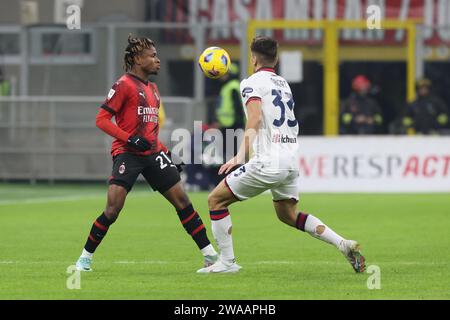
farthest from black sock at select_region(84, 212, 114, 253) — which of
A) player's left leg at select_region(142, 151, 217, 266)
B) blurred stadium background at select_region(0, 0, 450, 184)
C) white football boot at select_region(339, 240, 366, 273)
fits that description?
blurred stadium background at select_region(0, 0, 450, 184)

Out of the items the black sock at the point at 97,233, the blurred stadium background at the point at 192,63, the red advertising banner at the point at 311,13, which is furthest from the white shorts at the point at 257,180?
the red advertising banner at the point at 311,13

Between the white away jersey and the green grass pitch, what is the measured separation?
1.03 meters

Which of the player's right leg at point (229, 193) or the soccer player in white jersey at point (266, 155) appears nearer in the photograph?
the soccer player in white jersey at point (266, 155)

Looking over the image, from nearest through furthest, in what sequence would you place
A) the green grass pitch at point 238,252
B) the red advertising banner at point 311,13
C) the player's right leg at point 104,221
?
the green grass pitch at point 238,252 → the player's right leg at point 104,221 → the red advertising banner at point 311,13

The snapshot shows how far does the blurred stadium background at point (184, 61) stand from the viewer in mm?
26906

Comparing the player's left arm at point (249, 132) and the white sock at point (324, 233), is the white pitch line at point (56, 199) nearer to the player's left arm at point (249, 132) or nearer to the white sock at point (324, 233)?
the white sock at point (324, 233)

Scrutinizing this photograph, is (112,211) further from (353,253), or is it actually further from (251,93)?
(353,253)

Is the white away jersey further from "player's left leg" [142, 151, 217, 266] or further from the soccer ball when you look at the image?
"player's left leg" [142, 151, 217, 266]

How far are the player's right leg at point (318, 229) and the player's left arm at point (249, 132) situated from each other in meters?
0.73

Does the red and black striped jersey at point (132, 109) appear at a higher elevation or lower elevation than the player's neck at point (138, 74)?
lower

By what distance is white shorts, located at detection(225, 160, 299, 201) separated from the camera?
11.1 meters

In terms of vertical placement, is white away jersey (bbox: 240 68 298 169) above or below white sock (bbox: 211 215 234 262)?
above

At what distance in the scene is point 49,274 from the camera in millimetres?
11383

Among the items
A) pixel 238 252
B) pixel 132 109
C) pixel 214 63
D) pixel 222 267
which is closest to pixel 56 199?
pixel 238 252
